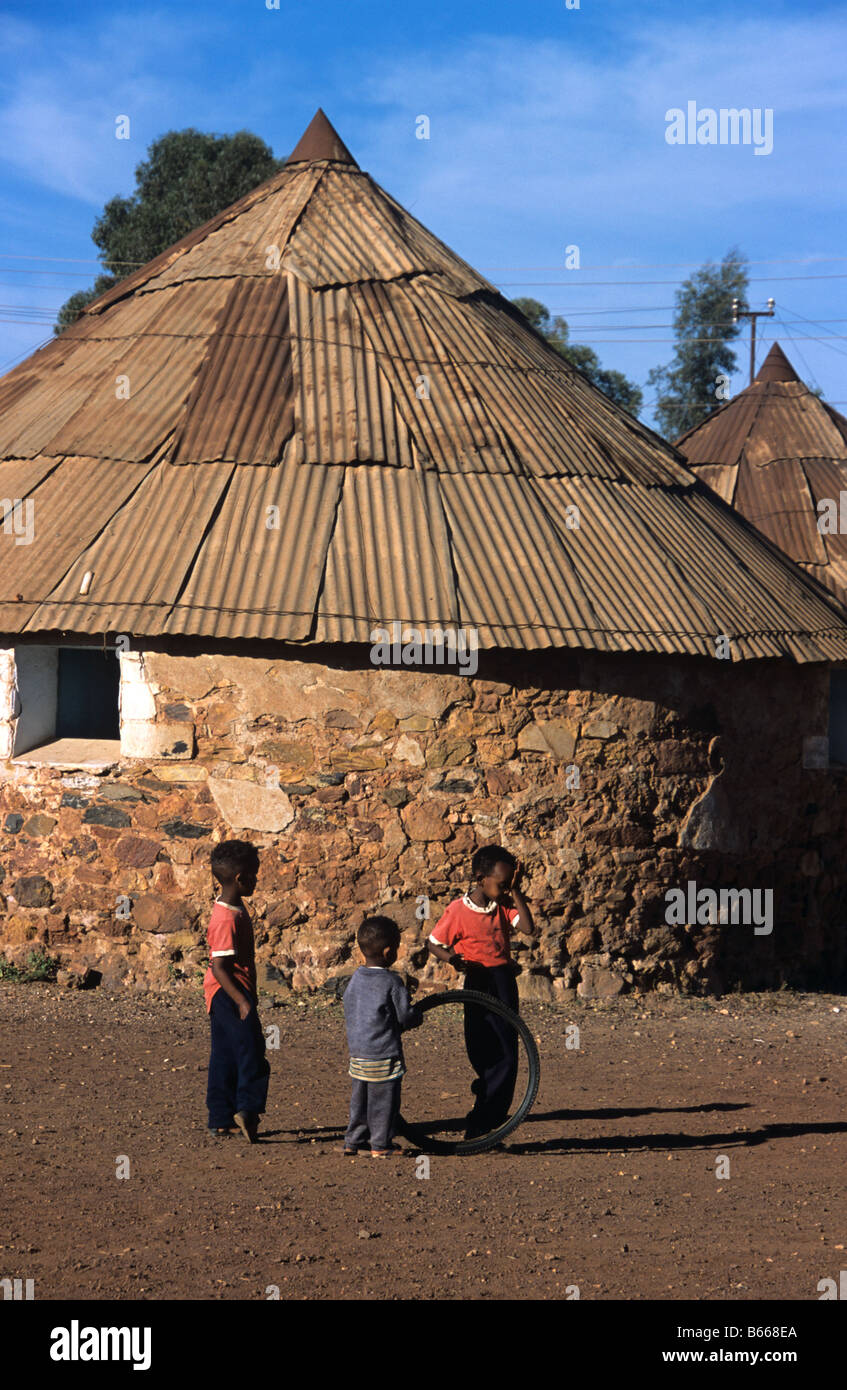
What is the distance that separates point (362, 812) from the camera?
9.20 m

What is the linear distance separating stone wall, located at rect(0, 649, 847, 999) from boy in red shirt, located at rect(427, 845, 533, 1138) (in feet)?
9.32

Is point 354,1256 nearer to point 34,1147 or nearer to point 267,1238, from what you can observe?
point 267,1238

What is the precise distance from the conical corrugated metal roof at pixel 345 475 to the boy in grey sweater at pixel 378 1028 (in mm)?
3450

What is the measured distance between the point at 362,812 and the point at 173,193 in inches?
1072

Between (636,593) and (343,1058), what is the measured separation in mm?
3985

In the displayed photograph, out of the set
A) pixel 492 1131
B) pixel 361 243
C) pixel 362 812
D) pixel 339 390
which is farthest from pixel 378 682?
pixel 361 243

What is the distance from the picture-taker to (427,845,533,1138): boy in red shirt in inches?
244

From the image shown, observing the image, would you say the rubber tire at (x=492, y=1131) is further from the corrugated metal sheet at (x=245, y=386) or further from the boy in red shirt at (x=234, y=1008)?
the corrugated metal sheet at (x=245, y=386)

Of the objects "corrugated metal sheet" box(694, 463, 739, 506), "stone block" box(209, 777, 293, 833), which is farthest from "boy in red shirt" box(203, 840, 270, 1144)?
"corrugated metal sheet" box(694, 463, 739, 506)

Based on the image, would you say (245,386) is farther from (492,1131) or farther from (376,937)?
(492,1131)

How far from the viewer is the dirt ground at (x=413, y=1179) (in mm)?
4504

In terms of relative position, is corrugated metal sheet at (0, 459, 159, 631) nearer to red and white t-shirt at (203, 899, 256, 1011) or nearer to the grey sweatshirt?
red and white t-shirt at (203, 899, 256, 1011)

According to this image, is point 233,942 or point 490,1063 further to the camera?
point 490,1063
